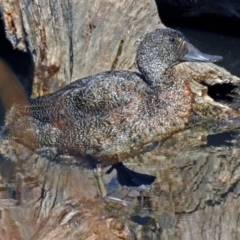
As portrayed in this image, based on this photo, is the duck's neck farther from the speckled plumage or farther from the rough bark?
the rough bark

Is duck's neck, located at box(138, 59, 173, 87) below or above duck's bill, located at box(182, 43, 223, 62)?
→ below

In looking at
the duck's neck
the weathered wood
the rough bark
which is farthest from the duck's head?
the weathered wood

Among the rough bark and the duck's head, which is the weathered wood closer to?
the rough bark

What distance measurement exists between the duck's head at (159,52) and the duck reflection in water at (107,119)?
0.6 inches

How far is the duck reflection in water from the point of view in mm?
5902

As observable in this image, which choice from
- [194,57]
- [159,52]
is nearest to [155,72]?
[159,52]

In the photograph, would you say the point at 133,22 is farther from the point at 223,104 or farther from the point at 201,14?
the point at 201,14

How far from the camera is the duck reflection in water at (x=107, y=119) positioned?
5.90 metres

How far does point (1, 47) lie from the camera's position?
992cm

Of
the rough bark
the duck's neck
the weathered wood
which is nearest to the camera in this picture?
the rough bark

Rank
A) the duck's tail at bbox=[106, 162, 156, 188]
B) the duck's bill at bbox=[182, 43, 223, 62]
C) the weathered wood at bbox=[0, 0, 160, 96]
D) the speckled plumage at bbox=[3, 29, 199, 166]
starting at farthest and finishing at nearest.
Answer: the weathered wood at bbox=[0, 0, 160, 96]
the duck's bill at bbox=[182, 43, 223, 62]
the duck's tail at bbox=[106, 162, 156, 188]
the speckled plumage at bbox=[3, 29, 199, 166]

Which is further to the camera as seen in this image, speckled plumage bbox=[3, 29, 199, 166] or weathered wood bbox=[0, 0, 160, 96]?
weathered wood bbox=[0, 0, 160, 96]

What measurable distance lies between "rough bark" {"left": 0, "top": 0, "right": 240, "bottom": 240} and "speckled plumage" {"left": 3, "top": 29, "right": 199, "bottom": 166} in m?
0.28

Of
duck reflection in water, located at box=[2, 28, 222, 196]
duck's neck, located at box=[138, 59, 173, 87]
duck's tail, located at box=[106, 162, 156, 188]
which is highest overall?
duck's neck, located at box=[138, 59, 173, 87]
